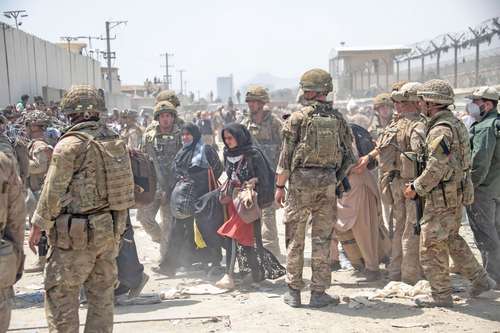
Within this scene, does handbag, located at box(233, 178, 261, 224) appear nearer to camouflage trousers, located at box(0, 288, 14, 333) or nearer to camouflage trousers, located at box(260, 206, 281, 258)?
camouflage trousers, located at box(260, 206, 281, 258)

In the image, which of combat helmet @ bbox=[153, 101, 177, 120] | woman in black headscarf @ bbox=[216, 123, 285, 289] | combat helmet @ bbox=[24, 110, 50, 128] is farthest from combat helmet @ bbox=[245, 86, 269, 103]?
combat helmet @ bbox=[24, 110, 50, 128]

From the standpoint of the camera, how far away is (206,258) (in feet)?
24.0

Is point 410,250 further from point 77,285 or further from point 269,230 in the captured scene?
Answer: point 77,285

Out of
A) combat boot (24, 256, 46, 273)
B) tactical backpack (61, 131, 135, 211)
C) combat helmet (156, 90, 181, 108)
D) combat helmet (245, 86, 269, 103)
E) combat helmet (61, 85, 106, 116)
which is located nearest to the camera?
tactical backpack (61, 131, 135, 211)

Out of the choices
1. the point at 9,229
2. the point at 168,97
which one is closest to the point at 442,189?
the point at 9,229

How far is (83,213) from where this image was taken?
419 cm

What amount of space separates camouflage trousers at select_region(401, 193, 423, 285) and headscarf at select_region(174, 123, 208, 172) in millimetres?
2363

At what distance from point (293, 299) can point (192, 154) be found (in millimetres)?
2247

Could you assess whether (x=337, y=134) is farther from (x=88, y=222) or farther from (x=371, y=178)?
(x=88, y=222)

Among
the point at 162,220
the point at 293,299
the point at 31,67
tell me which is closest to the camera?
the point at 293,299

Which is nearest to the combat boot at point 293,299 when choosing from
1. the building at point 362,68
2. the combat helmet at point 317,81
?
the combat helmet at point 317,81

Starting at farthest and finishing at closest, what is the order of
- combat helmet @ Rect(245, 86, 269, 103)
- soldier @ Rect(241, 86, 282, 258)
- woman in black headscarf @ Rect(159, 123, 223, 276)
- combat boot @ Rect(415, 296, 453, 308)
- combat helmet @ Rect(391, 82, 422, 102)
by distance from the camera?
1. soldier @ Rect(241, 86, 282, 258)
2. combat helmet @ Rect(245, 86, 269, 103)
3. woman in black headscarf @ Rect(159, 123, 223, 276)
4. combat helmet @ Rect(391, 82, 422, 102)
5. combat boot @ Rect(415, 296, 453, 308)

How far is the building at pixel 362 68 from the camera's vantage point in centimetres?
3875

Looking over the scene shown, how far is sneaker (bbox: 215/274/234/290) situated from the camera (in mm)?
6406
